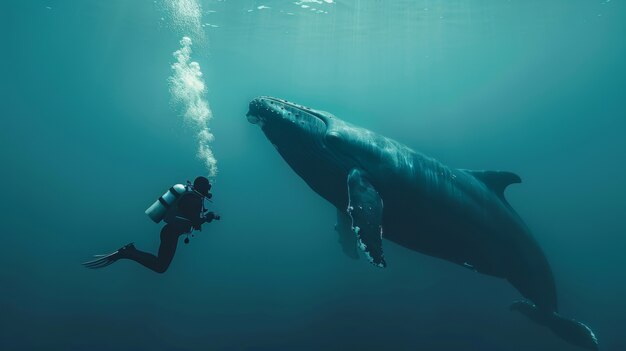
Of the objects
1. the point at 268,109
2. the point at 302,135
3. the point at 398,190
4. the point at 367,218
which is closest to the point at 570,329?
the point at 398,190

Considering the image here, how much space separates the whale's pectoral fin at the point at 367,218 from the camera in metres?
5.55

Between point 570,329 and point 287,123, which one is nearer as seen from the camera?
point 287,123

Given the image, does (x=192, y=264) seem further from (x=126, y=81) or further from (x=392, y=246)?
(x=126, y=81)

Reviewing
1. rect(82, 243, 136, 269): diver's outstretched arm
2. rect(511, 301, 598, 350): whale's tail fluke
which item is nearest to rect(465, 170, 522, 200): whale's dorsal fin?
rect(511, 301, 598, 350): whale's tail fluke

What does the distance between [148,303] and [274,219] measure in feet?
120

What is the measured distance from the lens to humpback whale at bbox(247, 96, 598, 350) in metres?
6.60

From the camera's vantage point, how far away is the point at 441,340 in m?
15.2

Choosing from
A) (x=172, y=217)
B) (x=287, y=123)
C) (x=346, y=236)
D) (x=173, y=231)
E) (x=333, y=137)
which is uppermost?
(x=287, y=123)

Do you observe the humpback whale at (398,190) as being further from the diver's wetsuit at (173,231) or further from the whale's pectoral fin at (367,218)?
the diver's wetsuit at (173,231)

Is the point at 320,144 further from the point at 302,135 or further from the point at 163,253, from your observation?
the point at 163,253

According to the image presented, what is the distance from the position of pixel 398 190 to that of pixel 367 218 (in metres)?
1.39

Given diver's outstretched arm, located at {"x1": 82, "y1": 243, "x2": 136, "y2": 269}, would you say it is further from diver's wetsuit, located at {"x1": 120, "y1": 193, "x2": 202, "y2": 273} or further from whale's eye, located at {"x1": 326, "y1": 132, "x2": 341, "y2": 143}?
whale's eye, located at {"x1": 326, "y1": 132, "x2": 341, "y2": 143}

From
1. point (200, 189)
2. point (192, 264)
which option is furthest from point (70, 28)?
point (200, 189)

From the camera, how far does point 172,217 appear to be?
6.54 m
